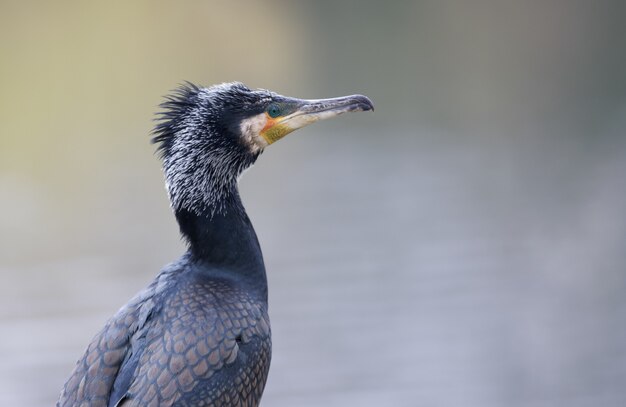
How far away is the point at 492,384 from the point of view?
26.8 ft

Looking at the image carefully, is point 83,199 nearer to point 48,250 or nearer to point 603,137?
point 48,250

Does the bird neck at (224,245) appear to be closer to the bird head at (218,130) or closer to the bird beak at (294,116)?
the bird head at (218,130)

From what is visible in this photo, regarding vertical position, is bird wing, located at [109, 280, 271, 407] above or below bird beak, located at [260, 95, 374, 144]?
below

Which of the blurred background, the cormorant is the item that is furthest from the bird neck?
the blurred background

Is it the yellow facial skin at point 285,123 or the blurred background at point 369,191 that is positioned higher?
the blurred background at point 369,191

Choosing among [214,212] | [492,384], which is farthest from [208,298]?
[492,384]

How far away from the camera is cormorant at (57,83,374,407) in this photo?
413cm

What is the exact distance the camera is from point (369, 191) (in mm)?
12828

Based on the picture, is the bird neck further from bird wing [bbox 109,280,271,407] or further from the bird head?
bird wing [bbox 109,280,271,407]

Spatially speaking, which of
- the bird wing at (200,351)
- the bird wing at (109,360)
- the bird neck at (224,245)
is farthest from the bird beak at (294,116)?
the bird wing at (109,360)

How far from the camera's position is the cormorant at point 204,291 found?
413 cm

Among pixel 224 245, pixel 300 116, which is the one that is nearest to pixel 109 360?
pixel 224 245

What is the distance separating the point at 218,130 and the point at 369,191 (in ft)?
26.9

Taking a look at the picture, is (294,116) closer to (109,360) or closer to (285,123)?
(285,123)
